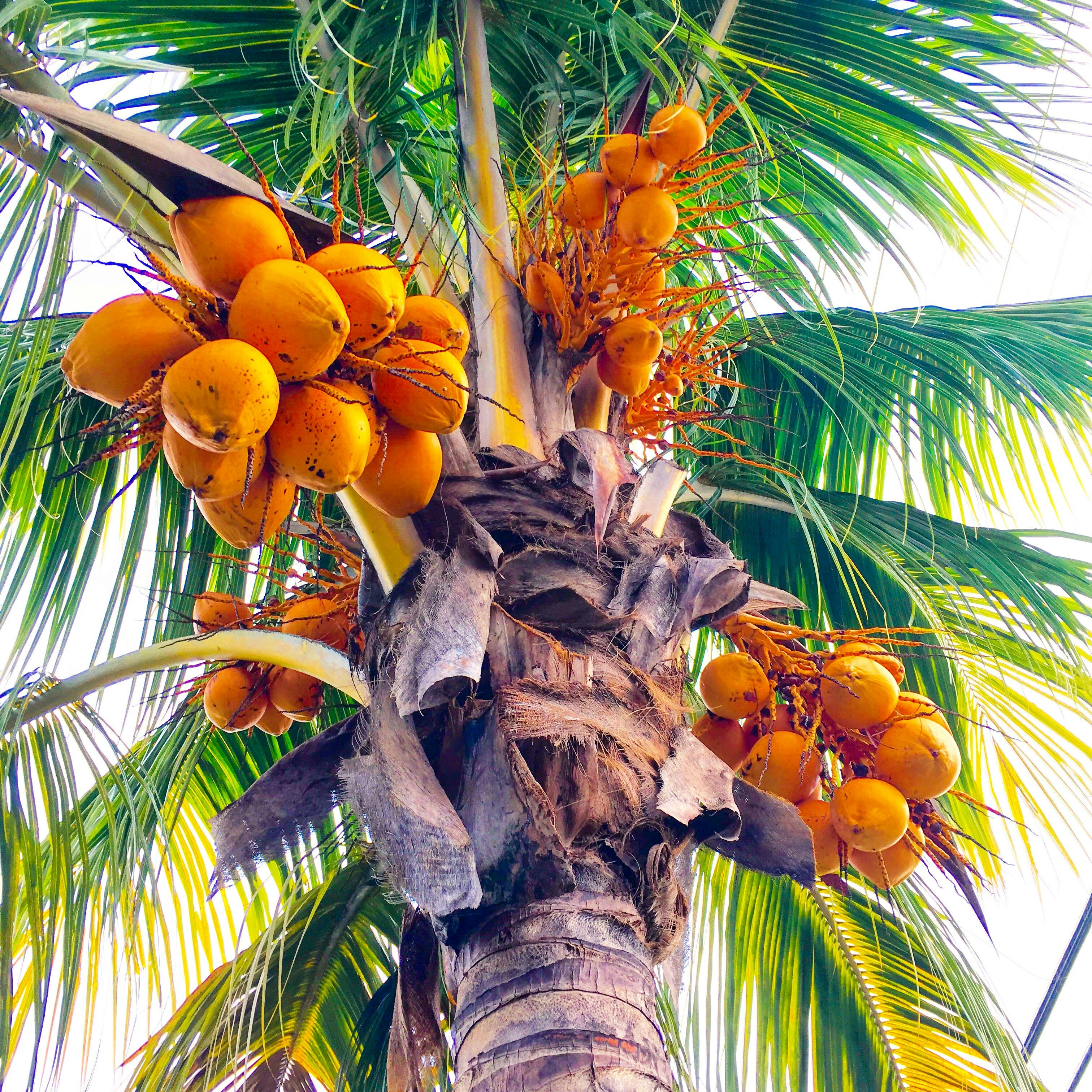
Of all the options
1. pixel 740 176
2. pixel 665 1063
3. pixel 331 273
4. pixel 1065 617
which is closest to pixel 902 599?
pixel 1065 617

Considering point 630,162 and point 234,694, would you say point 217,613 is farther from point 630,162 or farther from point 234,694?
point 630,162

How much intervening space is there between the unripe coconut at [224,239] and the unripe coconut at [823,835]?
1.25 metres

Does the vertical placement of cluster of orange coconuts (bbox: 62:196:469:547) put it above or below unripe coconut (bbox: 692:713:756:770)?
above

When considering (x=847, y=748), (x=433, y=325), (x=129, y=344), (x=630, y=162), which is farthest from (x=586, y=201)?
(x=847, y=748)

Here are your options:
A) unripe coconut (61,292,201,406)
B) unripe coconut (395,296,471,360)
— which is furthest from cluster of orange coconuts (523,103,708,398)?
unripe coconut (61,292,201,406)

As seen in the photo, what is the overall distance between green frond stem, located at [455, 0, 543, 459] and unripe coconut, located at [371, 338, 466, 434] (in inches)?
15.2

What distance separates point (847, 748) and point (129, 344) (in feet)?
4.47

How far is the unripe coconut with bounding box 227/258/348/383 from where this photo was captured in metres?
1.11

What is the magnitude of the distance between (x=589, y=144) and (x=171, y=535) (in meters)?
1.43

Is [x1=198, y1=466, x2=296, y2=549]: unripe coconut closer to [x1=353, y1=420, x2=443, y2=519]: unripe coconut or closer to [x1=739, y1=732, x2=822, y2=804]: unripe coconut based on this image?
[x1=353, y1=420, x2=443, y2=519]: unripe coconut

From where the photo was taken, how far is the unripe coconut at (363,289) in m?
1.20

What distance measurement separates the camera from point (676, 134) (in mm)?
1753

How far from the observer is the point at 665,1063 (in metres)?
1.22

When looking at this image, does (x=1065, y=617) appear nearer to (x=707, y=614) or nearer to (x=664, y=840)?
(x=707, y=614)
